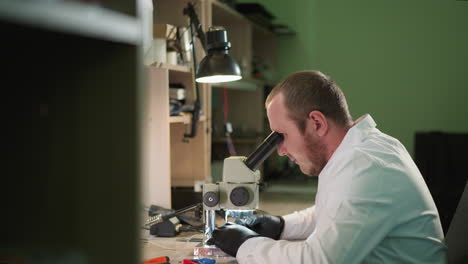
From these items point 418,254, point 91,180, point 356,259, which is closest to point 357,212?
point 356,259

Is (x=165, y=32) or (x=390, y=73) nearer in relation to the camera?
(x=165, y=32)

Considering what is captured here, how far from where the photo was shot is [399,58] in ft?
12.8

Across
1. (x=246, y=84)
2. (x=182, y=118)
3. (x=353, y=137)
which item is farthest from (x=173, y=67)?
(x=246, y=84)

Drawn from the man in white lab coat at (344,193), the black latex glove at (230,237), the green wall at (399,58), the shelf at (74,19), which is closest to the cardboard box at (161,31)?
the man in white lab coat at (344,193)

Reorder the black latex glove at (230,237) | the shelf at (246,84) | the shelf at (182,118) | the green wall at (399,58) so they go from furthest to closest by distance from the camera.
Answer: the green wall at (399,58)
the shelf at (246,84)
the shelf at (182,118)
the black latex glove at (230,237)

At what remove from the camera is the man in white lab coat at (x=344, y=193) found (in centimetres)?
124

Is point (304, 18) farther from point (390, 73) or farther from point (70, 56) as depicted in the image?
point (70, 56)

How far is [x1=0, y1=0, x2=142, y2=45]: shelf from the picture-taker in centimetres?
43

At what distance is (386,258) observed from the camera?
4.27 ft

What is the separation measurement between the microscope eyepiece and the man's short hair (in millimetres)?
101

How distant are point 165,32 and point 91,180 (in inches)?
59.3

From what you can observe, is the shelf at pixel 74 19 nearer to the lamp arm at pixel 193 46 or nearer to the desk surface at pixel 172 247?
the desk surface at pixel 172 247

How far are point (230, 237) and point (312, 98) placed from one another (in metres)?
0.51

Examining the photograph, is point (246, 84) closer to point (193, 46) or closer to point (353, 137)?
point (193, 46)
